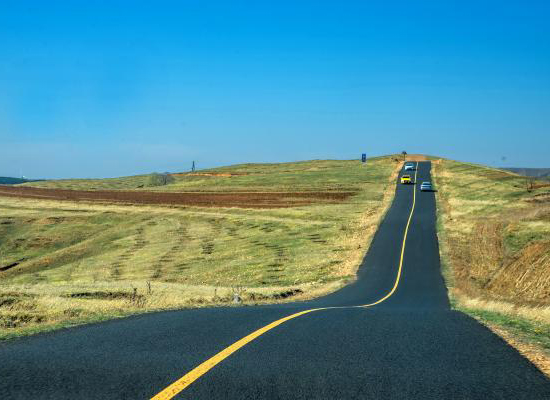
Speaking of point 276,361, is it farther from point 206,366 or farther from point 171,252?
point 171,252

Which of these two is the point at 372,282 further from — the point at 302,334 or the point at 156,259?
the point at 302,334

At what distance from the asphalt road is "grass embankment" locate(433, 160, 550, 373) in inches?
43.0

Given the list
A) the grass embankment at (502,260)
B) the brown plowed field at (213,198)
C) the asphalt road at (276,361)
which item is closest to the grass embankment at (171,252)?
the brown plowed field at (213,198)

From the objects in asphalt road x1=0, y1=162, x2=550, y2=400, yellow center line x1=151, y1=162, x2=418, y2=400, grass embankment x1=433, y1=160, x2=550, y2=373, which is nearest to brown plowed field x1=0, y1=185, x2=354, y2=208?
grass embankment x1=433, y1=160, x2=550, y2=373

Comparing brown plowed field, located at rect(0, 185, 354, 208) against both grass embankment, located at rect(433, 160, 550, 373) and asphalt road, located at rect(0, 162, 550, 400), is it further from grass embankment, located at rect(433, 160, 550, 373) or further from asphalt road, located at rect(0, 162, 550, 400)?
asphalt road, located at rect(0, 162, 550, 400)

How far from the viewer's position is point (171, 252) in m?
49.4

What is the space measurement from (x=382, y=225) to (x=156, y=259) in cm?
2371

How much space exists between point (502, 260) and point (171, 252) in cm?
2763

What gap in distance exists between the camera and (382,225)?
57.1 m

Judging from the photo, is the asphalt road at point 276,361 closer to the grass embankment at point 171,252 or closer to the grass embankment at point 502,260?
the grass embankment at point 502,260

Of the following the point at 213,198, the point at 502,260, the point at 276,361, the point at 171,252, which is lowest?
the point at 171,252

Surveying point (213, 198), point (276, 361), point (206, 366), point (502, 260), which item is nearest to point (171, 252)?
point (502, 260)

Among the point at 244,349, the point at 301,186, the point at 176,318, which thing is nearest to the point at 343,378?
the point at 244,349

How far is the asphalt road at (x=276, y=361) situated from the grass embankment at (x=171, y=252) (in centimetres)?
535
